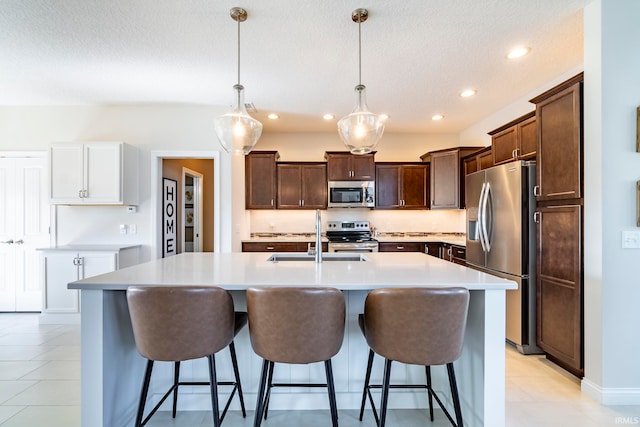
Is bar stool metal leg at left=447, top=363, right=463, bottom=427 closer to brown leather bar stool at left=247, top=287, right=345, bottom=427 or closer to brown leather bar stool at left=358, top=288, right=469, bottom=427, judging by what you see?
brown leather bar stool at left=358, top=288, right=469, bottom=427

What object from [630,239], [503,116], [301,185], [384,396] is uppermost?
[503,116]

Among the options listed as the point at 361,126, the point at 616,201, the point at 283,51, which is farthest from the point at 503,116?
the point at 283,51

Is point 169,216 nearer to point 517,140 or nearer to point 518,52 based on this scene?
point 517,140

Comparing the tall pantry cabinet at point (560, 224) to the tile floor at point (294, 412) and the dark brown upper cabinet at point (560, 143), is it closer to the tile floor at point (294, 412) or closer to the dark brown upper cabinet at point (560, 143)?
the dark brown upper cabinet at point (560, 143)

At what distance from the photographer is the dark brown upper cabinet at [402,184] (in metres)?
4.88

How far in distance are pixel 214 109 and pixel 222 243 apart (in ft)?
5.52

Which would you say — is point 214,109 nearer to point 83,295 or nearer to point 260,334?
point 83,295

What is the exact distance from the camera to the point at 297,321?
52.7 inches

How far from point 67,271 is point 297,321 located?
342cm

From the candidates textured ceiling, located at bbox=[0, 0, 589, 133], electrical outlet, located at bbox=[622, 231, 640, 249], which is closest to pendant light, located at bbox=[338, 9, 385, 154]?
textured ceiling, located at bbox=[0, 0, 589, 133]

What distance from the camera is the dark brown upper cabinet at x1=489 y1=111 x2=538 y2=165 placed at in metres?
2.70

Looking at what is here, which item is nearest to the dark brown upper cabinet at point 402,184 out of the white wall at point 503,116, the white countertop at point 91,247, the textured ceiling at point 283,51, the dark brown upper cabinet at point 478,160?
the dark brown upper cabinet at point 478,160

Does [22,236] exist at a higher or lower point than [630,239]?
lower

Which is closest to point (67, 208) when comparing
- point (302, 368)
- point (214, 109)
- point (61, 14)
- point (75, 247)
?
point (75, 247)
